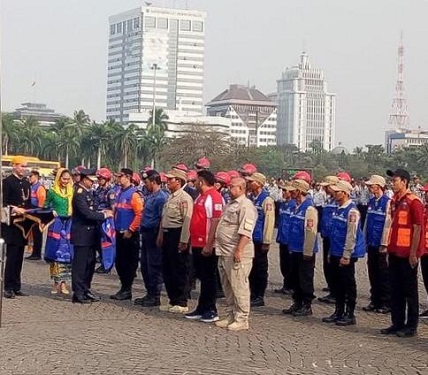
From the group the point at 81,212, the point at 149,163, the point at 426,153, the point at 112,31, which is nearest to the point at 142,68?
the point at 112,31

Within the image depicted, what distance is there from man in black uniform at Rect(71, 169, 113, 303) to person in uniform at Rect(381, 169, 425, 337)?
4.08 meters

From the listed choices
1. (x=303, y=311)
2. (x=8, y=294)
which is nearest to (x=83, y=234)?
(x=8, y=294)

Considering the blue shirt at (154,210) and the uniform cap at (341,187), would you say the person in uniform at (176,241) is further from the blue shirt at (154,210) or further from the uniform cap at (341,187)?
the uniform cap at (341,187)

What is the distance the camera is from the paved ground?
8008mm

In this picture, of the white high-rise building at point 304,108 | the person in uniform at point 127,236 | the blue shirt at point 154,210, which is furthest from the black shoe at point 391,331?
the white high-rise building at point 304,108

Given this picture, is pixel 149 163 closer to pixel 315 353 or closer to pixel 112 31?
pixel 315 353

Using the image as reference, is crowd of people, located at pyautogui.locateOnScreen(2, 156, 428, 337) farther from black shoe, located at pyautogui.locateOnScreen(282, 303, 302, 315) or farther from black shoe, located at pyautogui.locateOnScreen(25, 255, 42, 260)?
black shoe, located at pyautogui.locateOnScreen(25, 255, 42, 260)

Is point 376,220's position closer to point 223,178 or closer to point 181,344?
point 223,178

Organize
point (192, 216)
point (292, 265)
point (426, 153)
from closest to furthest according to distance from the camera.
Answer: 1. point (192, 216)
2. point (292, 265)
3. point (426, 153)

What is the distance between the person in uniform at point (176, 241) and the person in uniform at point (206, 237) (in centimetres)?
33

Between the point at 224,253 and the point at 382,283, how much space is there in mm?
2982

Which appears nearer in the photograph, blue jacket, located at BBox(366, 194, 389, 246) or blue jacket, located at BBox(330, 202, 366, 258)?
blue jacket, located at BBox(330, 202, 366, 258)

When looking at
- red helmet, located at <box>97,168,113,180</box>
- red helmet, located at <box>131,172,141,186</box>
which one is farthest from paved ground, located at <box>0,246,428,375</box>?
red helmet, located at <box>131,172,141,186</box>

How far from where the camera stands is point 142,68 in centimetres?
16900
